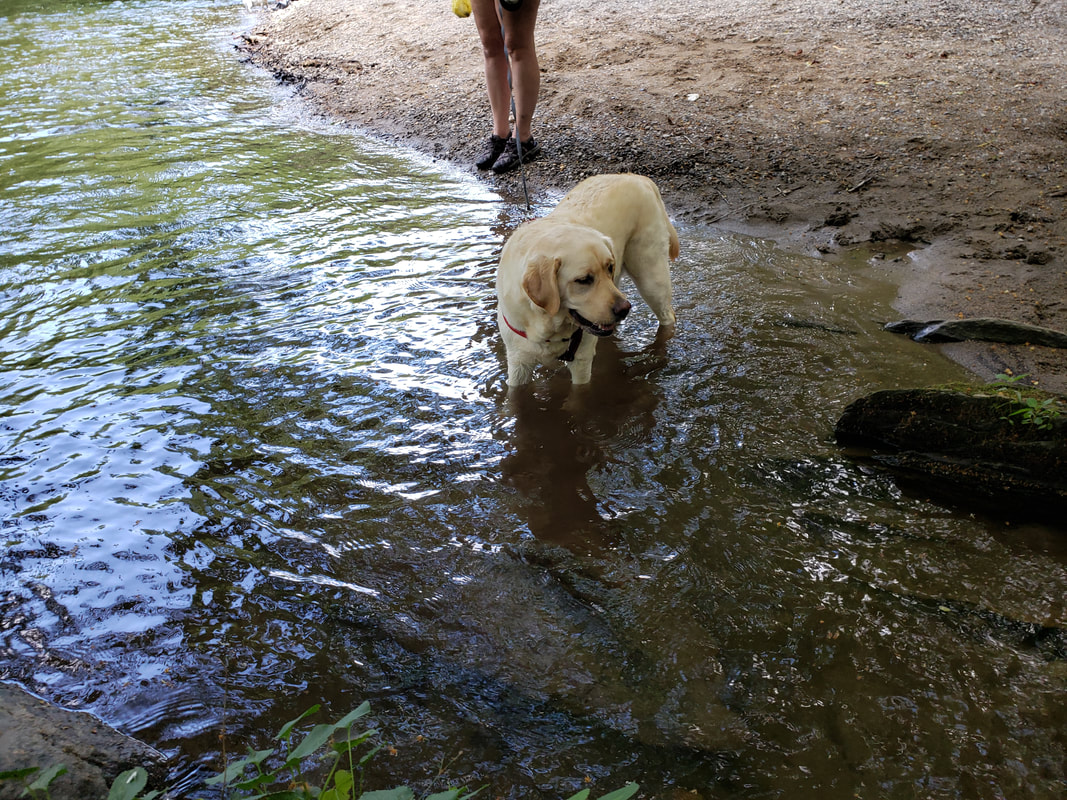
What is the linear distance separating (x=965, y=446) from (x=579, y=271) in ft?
6.10

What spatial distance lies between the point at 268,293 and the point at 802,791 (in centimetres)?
471

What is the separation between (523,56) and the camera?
679 cm

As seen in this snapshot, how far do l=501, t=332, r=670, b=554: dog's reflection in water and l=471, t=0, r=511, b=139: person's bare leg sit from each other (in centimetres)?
379

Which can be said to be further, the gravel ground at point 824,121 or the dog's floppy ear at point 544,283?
the gravel ground at point 824,121

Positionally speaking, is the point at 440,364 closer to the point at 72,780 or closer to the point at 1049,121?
the point at 72,780

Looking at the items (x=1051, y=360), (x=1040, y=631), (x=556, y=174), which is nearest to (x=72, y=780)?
(x=1040, y=631)

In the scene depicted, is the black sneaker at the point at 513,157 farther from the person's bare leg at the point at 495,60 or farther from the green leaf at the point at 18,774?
the green leaf at the point at 18,774

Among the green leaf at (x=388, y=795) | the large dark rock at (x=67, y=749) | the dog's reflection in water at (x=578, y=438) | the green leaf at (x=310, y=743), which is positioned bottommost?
the dog's reflection in water at (x=578, y=438)

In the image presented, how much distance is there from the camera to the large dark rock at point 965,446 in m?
3.11

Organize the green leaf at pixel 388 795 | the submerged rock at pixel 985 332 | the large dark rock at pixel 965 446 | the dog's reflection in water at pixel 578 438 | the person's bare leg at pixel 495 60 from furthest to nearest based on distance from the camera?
1. the person's bare leg at pixel 495 60
2. the submerged rock at pixel 985 332
3. the dog's reflection in water at pixel 578 438
4. the large dark rock at pixel 965 446
5. the green leaf at pixel 388 795

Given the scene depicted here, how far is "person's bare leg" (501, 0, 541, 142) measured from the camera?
21.4 feet

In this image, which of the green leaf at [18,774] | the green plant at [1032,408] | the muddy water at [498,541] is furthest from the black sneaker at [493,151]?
the green leaf at [18,774]

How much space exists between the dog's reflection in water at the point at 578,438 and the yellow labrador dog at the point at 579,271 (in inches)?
7.2

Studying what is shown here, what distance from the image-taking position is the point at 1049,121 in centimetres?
649
